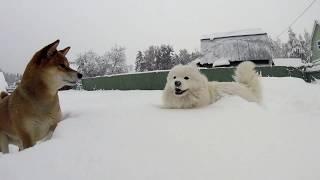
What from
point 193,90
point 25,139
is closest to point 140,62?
point 193,90

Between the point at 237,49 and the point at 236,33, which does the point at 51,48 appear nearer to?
the point at 237,49

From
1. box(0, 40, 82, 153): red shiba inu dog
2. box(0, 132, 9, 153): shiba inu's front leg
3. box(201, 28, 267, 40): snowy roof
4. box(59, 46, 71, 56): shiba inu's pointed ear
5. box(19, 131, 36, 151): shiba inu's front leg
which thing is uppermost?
box(201, 28, 267, 40): snowy roof

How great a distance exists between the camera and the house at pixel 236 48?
35.4m

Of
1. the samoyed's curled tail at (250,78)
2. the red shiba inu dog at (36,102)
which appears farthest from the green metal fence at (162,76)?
the red shiba inu dog at (36,102)

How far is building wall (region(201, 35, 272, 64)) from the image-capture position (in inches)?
1396

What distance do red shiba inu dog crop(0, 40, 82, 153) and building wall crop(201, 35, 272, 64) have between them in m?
32.6

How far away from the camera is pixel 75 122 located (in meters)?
3.86

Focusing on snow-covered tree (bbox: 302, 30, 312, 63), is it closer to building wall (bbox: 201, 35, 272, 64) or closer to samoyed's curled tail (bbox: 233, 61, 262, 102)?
building wall (bbox: 201, 35, 272, 64)

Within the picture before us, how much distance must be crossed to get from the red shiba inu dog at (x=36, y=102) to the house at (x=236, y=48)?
103 feet

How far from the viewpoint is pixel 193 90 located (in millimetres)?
6344

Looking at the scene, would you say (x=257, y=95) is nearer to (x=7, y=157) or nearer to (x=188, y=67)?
(x=188, y=67)

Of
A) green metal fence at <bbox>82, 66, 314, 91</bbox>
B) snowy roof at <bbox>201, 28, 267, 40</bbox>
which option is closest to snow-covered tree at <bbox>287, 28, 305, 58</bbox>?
snowy roof at <bbox>201, 28, 267, 40</bbox>

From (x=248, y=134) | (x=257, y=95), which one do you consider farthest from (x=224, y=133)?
(x=257, y=95)

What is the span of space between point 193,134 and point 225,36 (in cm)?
3636
